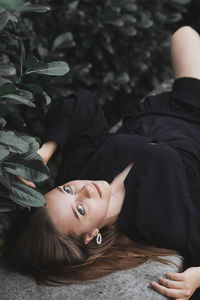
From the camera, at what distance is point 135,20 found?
3400mm

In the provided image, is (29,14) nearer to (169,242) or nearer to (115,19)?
(115,19)

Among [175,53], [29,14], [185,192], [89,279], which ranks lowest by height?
[89,279]

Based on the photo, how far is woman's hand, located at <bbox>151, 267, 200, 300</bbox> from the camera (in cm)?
186

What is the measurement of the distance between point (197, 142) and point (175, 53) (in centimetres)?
80

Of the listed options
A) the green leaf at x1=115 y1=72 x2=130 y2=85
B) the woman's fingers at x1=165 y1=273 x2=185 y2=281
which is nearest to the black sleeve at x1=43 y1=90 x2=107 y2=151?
the woman's fingers at x1=165 y1=273 x2=185 y2=281

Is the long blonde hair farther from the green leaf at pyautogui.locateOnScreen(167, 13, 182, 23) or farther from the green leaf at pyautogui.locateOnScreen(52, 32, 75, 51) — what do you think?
the green leaf at pyautogui.locateOnScreen(167, 13, 182, 23)

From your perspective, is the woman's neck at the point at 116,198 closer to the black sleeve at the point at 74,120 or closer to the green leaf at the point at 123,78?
the black sleeve at the point at 74,120

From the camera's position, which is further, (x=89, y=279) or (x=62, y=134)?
(x=62, y=134)

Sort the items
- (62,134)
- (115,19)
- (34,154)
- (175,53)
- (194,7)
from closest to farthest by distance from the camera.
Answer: (34,154)
(62,134)
(175,53)
(115,19)
(194,7)

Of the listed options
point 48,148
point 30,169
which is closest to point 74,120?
point 48,148

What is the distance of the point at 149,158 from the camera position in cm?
230

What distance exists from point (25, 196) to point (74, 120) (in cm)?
96

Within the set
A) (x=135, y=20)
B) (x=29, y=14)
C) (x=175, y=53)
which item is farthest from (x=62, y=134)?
(x=135, y=20)

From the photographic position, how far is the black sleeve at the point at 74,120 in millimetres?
2411
